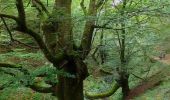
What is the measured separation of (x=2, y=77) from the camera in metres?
8.51

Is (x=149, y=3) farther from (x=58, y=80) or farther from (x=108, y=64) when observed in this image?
(x=108, y=64)

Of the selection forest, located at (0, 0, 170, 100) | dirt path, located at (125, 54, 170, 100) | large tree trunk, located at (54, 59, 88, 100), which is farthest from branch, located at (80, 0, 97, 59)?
dirt path, located at (125, 54, 170, 100)

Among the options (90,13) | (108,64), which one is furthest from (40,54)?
(108,64)

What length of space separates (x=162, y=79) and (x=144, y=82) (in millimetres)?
1378

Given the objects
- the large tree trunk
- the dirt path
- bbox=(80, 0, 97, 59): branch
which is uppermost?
bbox=(80, 0, 97, 59): branch

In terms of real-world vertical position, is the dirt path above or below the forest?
below

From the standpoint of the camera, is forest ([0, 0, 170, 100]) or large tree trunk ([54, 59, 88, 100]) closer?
forest ([0, 0, 170, 100])

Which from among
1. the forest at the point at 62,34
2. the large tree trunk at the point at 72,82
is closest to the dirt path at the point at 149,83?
the forest at the point at 62,34

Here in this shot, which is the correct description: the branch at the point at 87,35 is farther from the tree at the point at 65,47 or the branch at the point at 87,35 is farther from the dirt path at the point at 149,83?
the dirt path at the point at 149,83

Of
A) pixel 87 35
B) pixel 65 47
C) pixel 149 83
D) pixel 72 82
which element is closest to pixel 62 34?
pixel 65 47

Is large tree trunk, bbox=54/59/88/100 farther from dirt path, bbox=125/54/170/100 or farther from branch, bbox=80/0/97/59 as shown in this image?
dirt path, bbox=125/54/170/100

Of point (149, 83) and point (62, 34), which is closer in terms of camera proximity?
point (62, 34)

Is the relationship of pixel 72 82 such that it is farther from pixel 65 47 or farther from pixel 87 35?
pixel 87 35

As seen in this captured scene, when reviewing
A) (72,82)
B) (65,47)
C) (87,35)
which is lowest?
(72,82)
